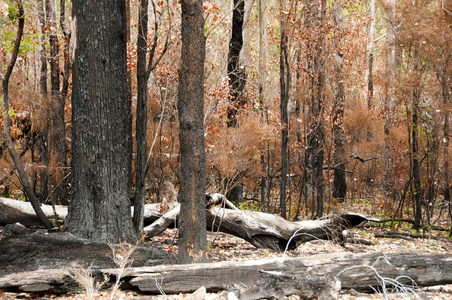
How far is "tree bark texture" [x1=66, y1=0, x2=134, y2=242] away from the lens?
516cm

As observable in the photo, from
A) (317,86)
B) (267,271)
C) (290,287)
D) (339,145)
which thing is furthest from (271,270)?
(339,145)

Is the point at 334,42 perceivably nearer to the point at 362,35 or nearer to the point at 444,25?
the point at 444,25

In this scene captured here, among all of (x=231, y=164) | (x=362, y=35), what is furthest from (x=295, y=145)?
(x=362, y=35)

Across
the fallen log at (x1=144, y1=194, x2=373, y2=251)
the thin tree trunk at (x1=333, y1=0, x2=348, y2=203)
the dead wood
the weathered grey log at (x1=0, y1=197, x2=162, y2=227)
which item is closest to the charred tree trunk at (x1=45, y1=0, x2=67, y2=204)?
the weathered grey log at (x1=0, y1=197, x2=162, y2=227)

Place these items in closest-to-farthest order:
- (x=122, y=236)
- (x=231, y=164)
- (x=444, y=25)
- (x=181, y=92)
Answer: (x=181, y=92)
(x=122, y=236)
(x=444, y=25)
(x=231, y=164)

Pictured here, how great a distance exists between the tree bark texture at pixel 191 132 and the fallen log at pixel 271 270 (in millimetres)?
746

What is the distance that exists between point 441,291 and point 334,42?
6.01 m

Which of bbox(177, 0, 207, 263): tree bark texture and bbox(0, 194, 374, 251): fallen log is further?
bbox(0, 194, 374, 251): fallen log

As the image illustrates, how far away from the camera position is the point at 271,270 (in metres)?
4.19

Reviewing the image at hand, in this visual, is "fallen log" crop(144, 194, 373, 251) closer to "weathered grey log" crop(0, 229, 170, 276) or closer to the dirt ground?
the dirt ground

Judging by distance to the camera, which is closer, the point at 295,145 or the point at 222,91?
the point at 222,91

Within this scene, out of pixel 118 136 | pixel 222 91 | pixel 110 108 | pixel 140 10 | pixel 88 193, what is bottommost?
pixel 88 193

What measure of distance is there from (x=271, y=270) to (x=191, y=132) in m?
1.81

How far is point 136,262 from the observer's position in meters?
4.93
